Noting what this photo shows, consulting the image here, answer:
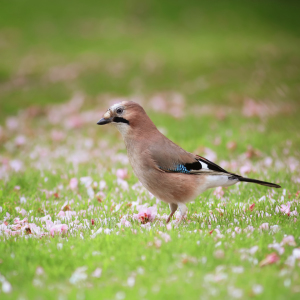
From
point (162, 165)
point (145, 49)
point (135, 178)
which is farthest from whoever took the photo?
point (145, 49)

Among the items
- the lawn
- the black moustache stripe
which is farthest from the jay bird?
the lawn

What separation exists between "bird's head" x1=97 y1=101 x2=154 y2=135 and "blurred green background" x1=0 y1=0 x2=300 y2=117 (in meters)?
5.48

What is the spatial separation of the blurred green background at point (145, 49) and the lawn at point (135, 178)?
6.0 inches

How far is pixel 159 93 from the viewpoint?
55.9 ft

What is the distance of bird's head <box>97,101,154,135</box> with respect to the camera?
226 inches

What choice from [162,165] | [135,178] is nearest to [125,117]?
Result: [162,165]

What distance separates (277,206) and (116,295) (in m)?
3.15

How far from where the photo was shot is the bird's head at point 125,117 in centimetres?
573

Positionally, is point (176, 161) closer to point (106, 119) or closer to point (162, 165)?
point (162, 165)

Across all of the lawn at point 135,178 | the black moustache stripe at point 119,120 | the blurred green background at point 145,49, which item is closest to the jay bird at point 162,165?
the black moustache stripe at point 119,120

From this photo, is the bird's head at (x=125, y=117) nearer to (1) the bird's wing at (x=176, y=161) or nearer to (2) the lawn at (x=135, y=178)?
(1) the bird's wing at (x=176, y=161)

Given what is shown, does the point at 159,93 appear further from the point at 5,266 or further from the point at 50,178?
the point at 5,266

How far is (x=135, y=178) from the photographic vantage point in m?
7.93

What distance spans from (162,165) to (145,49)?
66.8ft
